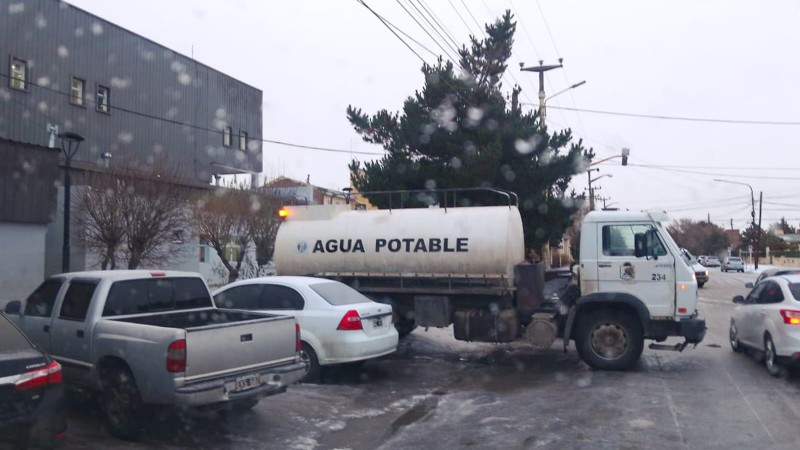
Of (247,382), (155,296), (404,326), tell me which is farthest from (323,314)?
(404,326)

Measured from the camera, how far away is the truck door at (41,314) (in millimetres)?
8398

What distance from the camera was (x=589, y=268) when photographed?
1196 cm

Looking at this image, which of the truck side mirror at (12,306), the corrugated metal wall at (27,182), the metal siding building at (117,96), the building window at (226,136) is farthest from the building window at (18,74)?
the truck side mirror at (12,306)

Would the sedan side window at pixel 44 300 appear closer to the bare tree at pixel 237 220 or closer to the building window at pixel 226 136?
the bare tree at pixel 237 220

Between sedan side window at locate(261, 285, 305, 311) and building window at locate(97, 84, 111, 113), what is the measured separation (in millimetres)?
23732

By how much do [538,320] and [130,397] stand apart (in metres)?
6.92

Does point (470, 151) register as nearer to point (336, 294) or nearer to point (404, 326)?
point (404, 326)

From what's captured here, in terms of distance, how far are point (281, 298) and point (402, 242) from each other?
3.04 metres

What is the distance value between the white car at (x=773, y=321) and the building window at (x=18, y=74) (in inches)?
1043

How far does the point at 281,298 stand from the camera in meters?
11.0

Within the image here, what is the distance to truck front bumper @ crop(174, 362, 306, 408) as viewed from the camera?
22.8ft

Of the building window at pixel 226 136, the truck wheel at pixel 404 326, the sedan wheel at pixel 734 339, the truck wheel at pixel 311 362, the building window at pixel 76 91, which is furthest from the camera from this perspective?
the building window at pixel 226 136

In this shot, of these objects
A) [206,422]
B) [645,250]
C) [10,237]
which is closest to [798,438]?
[645,250]

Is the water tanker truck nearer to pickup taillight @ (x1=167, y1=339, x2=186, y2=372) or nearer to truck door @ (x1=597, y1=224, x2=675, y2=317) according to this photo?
truck door @ (x1=597, y1=224, x2=675, y2=317)
